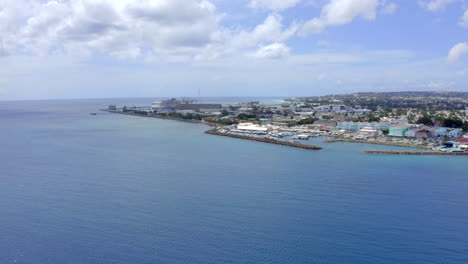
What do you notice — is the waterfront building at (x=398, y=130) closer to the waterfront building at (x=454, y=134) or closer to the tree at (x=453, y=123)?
the waterfront building at (x=454, y=134)

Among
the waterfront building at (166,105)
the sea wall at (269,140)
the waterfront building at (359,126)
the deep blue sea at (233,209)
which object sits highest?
the waterfront building at (166,105)

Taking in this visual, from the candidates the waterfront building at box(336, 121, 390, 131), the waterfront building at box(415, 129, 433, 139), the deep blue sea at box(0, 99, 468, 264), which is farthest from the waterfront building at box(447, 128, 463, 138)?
the deep blue sea at box(0, 99, 468, 264)

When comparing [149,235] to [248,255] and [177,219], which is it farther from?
[248,255]

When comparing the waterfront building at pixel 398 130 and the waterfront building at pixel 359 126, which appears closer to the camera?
the waterfront building at pixel 398 130

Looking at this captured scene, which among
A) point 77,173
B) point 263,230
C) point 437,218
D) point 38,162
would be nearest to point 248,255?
point 263,230

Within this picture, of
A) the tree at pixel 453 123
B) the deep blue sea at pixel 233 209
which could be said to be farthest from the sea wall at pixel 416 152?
the tree at pixel 453 123

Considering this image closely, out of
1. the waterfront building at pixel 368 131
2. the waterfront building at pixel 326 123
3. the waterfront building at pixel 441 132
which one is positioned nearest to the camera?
the waterfront building at pixel 441 132

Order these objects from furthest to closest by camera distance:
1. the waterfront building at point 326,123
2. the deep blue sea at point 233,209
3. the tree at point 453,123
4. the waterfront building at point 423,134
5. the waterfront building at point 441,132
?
the waterfront building at point 326,123 < the tree at point 453,123 < the waterfront building at point 441,132 < the waterfront building at point 423,134 < the deep blue sea at point 233,209

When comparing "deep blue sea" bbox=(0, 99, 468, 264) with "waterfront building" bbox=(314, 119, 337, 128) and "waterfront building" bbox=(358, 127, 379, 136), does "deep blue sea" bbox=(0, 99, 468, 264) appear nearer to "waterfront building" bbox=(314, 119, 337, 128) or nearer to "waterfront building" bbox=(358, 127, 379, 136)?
"waterfront building" bbox=(358, 127, 379, 136)

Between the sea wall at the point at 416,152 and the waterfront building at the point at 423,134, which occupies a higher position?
the waterfront building at the point at 423,134
